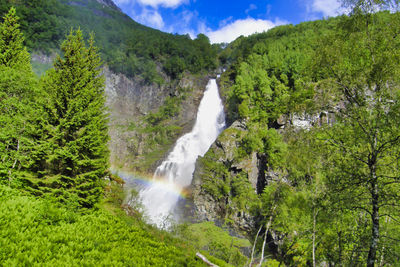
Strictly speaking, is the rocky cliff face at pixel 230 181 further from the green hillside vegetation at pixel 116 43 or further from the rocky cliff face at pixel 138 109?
the green hillside vegetation at pixel 116 43

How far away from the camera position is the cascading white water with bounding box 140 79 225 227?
3478 centimetres

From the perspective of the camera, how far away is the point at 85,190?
14.4m

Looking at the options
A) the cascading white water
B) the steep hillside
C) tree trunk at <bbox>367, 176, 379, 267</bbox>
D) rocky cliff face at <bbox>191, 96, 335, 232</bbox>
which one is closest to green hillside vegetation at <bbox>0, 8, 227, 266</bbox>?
tree trunk at <bbox>367, 176, 379, 267</bbox>

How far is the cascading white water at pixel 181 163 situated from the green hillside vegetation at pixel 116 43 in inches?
963

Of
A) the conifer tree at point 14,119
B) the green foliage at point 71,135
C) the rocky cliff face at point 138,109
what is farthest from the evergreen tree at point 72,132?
the rocky cliff face at point 138,109

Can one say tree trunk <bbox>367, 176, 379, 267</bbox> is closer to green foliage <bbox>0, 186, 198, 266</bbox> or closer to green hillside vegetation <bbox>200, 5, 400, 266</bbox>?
green hillside vegetation <bbox>200, 5, 400, 266</bbox>

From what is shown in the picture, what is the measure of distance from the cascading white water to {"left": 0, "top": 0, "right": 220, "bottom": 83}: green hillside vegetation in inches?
963

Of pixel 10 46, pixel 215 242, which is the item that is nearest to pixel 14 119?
pixel 10 46

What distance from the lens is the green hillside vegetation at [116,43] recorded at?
188ft

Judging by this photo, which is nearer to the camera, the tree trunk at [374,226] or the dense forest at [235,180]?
the dense forest at [235,180]

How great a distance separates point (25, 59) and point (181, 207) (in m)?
28.2

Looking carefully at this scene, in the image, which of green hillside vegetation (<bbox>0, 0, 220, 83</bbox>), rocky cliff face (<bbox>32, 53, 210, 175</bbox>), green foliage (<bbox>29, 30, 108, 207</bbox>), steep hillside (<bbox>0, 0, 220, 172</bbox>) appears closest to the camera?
green foliage (<bbox>29, 30, 108, 207</bbox>)

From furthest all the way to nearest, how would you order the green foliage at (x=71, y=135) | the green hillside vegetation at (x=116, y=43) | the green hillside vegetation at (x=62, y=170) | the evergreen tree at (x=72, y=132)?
the green hillside vegetation at (x=116, y=43), the evergreen tree at (x=72, y=132), the green foliage at (x=71, y=135), the green hillside vegetation at (x=62, y=170)

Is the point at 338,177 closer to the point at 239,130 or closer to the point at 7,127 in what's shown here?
the point at 7,127
